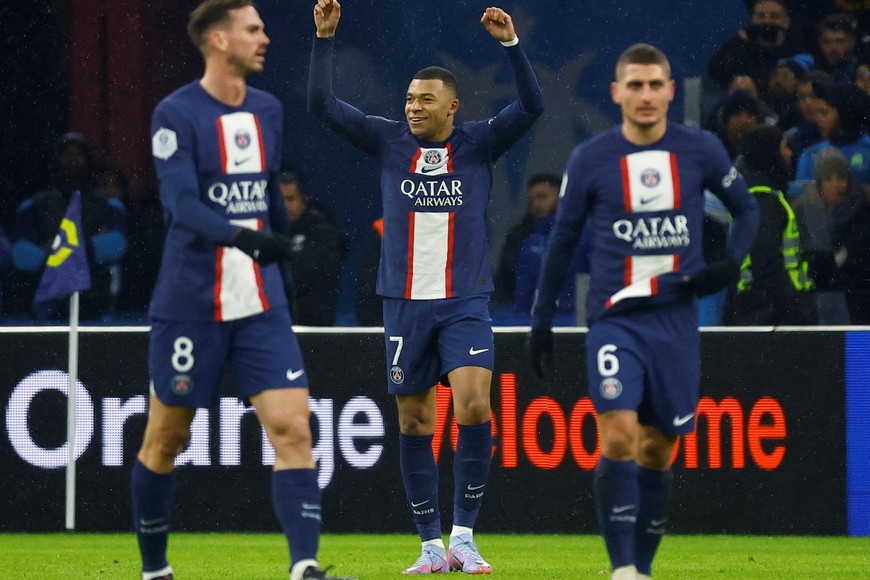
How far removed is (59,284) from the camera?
10328mm

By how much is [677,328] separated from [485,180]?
6.01 feet

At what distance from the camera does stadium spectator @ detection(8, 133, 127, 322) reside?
471 inches

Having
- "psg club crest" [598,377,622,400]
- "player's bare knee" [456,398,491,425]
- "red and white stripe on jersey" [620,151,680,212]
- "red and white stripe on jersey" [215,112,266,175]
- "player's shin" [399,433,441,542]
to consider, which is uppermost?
"red and white stripe on jersey" [215,112,266,175]

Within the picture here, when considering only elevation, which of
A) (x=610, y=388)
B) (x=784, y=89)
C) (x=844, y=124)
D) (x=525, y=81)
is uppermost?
(x=784, y=89)

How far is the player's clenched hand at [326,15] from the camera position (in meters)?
7.50

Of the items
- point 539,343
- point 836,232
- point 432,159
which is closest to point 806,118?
point 836,232

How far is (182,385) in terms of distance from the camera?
6320 millimetres

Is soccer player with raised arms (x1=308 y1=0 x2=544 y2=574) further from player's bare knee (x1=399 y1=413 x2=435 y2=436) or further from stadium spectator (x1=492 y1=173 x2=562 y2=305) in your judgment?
stadium spectator (x1=492 y1=173 x2=562 y2=305)

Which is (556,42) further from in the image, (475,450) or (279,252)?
(279,252)

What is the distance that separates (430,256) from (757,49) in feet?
16.8

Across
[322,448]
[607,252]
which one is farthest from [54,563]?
[607,252]

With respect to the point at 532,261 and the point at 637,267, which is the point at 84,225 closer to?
the point at 532,261

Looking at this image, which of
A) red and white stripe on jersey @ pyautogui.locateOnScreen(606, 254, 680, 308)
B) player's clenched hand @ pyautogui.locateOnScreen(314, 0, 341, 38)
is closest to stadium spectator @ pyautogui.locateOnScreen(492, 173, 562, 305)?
player's clenched hand @ pyautogui.locateOnScreen(314, 0, 341, 38)

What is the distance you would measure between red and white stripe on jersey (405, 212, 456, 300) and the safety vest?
9.64ft
